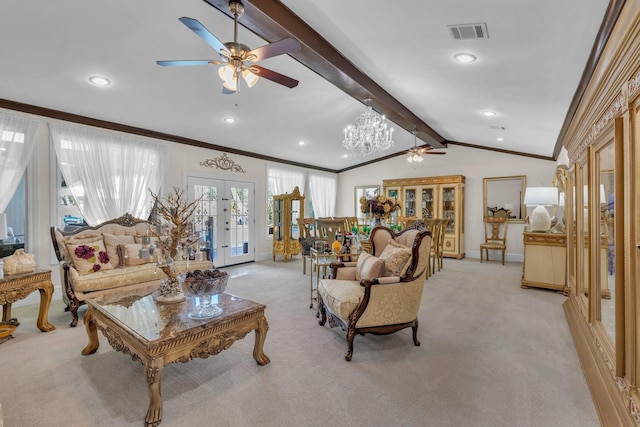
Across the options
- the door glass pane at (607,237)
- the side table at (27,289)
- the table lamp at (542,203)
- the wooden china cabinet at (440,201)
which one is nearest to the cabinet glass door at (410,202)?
the wooden china cabinet at (440,201)

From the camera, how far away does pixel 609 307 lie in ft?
6.59

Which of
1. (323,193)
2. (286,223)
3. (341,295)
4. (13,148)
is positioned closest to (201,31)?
(341,295)

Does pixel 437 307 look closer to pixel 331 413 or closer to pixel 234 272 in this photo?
pixel 331 413

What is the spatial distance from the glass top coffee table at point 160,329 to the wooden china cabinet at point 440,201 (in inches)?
208

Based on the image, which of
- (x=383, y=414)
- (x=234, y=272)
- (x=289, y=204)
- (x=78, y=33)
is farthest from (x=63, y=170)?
(x=383, y=414)

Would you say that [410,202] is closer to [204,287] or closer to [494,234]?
[494,234]

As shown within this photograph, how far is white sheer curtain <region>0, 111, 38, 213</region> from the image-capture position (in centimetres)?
362

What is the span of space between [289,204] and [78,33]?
4909 millimetres

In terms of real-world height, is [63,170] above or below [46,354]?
above

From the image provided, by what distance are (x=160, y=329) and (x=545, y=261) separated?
5.02 meters

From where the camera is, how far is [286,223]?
22.9 ft

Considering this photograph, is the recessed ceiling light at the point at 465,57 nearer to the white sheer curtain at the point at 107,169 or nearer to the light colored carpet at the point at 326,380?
the light colored carpet at the point at 326,380

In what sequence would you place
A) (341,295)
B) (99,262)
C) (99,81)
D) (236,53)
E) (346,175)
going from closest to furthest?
(236,53) → (341,295) → (99,81) → (99,262) → (346,175)

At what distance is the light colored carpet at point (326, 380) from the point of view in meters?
1.81
